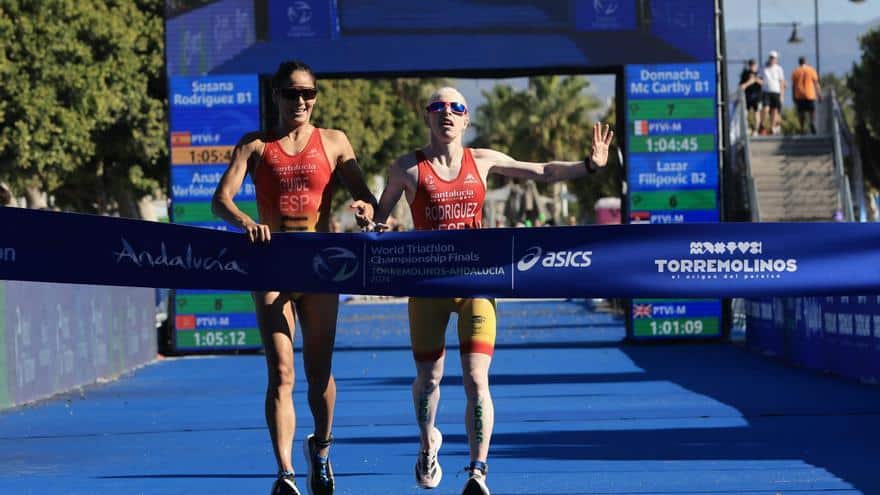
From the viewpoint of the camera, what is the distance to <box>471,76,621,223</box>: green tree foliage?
99312mm

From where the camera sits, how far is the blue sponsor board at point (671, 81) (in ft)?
85.6

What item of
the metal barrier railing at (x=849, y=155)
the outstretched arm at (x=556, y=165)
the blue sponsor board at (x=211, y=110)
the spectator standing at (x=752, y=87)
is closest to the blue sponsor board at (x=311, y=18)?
the blue sponsor board at (x=211, y=110)

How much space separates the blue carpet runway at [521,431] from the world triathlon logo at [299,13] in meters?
4.58

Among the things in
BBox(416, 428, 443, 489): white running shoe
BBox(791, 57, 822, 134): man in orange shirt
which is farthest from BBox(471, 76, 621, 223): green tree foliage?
BBox(416, 428, 443, 489): white running shoe

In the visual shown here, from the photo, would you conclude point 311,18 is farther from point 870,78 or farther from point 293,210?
point 870,78

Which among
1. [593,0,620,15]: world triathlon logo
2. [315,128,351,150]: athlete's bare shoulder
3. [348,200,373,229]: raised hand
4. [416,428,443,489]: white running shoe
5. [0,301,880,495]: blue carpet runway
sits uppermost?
[593,0,620,15]: world triathlon logo

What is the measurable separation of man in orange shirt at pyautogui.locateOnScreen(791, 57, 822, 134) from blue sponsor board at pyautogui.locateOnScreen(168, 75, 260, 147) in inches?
478

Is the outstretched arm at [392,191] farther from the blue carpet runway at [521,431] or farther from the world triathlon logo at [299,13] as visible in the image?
the world triathlon logo at [299,13]

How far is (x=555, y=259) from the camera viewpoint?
974 cm

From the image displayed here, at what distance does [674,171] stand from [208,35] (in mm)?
6581

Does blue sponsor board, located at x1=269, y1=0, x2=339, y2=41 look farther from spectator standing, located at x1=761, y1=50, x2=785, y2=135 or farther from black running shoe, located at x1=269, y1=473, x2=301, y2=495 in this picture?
black running shoe, located at x1=269, y1=473, x2=301, y2=495

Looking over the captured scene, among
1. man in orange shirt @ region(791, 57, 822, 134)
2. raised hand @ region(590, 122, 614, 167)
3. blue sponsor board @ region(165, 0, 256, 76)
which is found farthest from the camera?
man in orange shirt @ region(791, 57, 822, 134)

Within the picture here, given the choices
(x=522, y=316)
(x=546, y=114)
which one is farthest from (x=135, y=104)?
(x=546, y=114)

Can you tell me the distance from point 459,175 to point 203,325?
17.6 meters
